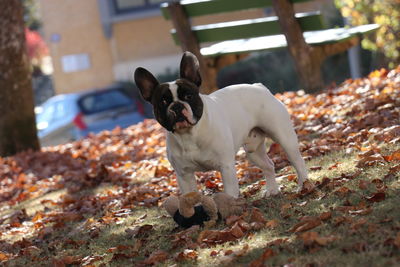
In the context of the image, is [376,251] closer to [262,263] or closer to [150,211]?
[262,263]

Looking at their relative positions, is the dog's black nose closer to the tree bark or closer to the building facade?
the tree bark

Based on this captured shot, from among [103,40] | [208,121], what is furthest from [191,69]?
[103,40]

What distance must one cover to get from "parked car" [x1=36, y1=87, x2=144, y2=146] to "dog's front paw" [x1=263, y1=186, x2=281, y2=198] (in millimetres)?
12702

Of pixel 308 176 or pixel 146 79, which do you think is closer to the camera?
pixel 146 79

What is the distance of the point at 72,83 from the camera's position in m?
29.5

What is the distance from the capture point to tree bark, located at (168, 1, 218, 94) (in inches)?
427

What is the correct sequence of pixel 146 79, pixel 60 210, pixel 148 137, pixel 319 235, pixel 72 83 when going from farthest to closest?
pixel 72 83
pixel 148 137
pixel 60 210
pixel 146 79
pixel 319 235

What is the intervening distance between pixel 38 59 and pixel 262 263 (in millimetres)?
41713

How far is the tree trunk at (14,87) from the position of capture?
12.1 m

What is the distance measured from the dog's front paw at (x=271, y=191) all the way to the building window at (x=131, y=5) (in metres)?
22.2

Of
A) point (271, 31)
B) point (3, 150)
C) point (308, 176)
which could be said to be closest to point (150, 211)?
point (308, 176)

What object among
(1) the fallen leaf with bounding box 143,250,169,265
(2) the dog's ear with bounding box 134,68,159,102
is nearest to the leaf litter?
(1) the fallen leaf with bounding box 143,250,169,265

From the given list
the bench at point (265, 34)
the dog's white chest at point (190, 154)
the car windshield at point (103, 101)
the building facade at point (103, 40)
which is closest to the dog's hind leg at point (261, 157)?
the dog's white chest at point (190, 154)

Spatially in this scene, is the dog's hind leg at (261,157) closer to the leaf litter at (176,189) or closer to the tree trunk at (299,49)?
the leaf litter at (176,189)
